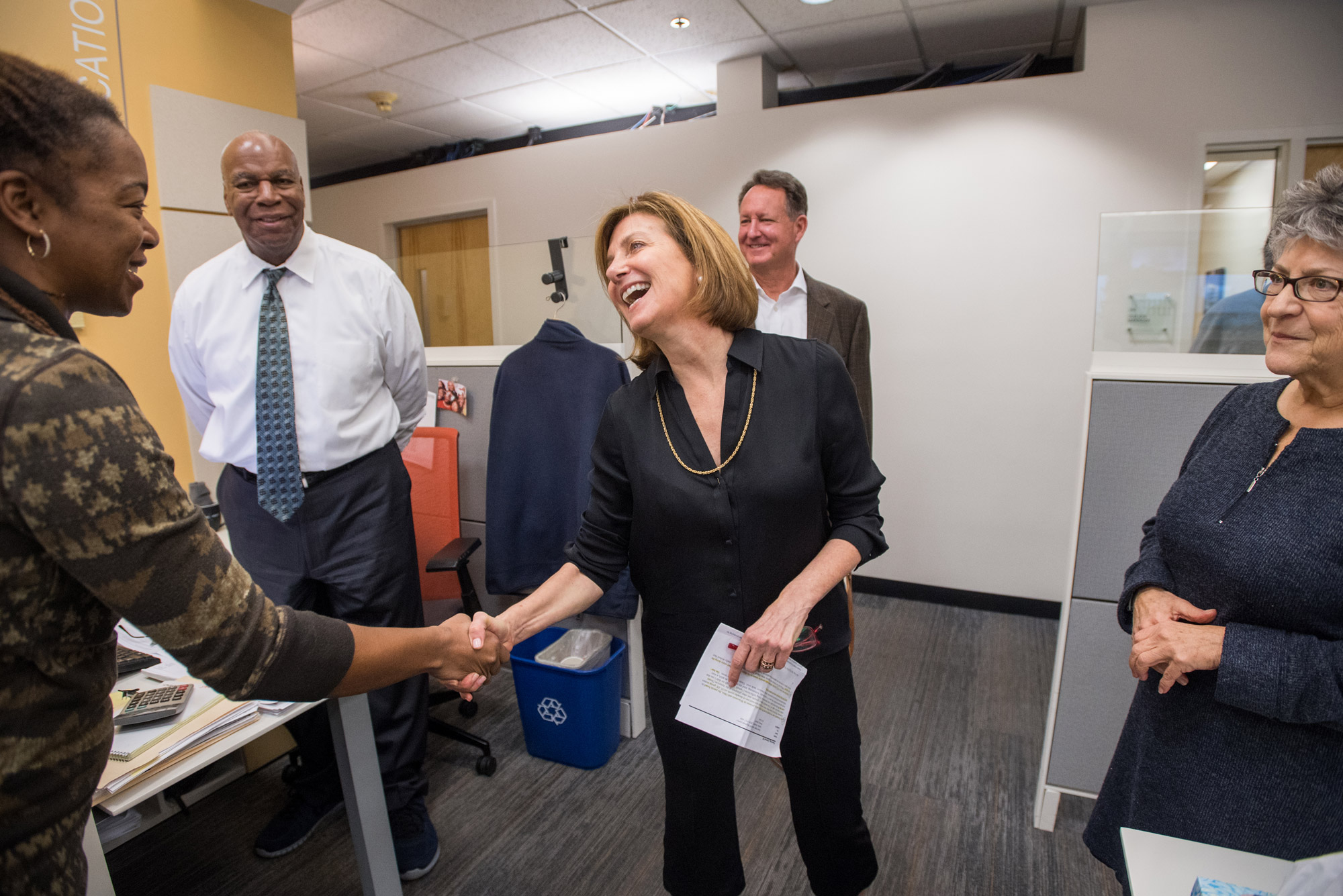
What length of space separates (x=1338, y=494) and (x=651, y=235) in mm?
1040

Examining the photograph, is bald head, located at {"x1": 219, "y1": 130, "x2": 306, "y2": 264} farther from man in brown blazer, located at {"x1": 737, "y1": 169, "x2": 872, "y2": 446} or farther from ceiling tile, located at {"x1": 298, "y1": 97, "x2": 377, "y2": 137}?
ceiling tile, located at {"x1": 298, "y1": 97, "x2": 377, "y2": 137}

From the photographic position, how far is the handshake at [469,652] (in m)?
1.18

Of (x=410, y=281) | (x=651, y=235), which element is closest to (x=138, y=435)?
(x=651, y=235)

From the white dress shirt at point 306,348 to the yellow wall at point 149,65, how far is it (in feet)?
1.98

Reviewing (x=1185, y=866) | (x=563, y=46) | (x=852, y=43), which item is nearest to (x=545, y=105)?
(x=563, y=46)

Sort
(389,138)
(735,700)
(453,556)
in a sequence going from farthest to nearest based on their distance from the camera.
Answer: (389,138), (453,556), (735,700)

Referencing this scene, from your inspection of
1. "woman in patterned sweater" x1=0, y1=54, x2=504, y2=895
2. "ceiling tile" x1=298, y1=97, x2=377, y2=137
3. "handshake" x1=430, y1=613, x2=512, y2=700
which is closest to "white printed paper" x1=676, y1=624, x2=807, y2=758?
"handshake" x1=430, y1=613, x2=512, y2=700

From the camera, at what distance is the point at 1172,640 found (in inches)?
39.6

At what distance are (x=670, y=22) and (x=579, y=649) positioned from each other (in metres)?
2.81

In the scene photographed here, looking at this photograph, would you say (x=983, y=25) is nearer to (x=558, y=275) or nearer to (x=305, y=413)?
(x=558, y=275)

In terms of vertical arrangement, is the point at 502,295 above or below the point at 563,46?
below

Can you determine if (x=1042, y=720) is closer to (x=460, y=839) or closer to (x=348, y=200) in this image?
(x=460, y=839)

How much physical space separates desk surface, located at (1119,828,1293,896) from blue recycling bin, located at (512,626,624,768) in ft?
5.01

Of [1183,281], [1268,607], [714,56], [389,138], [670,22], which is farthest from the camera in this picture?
[389,138]
